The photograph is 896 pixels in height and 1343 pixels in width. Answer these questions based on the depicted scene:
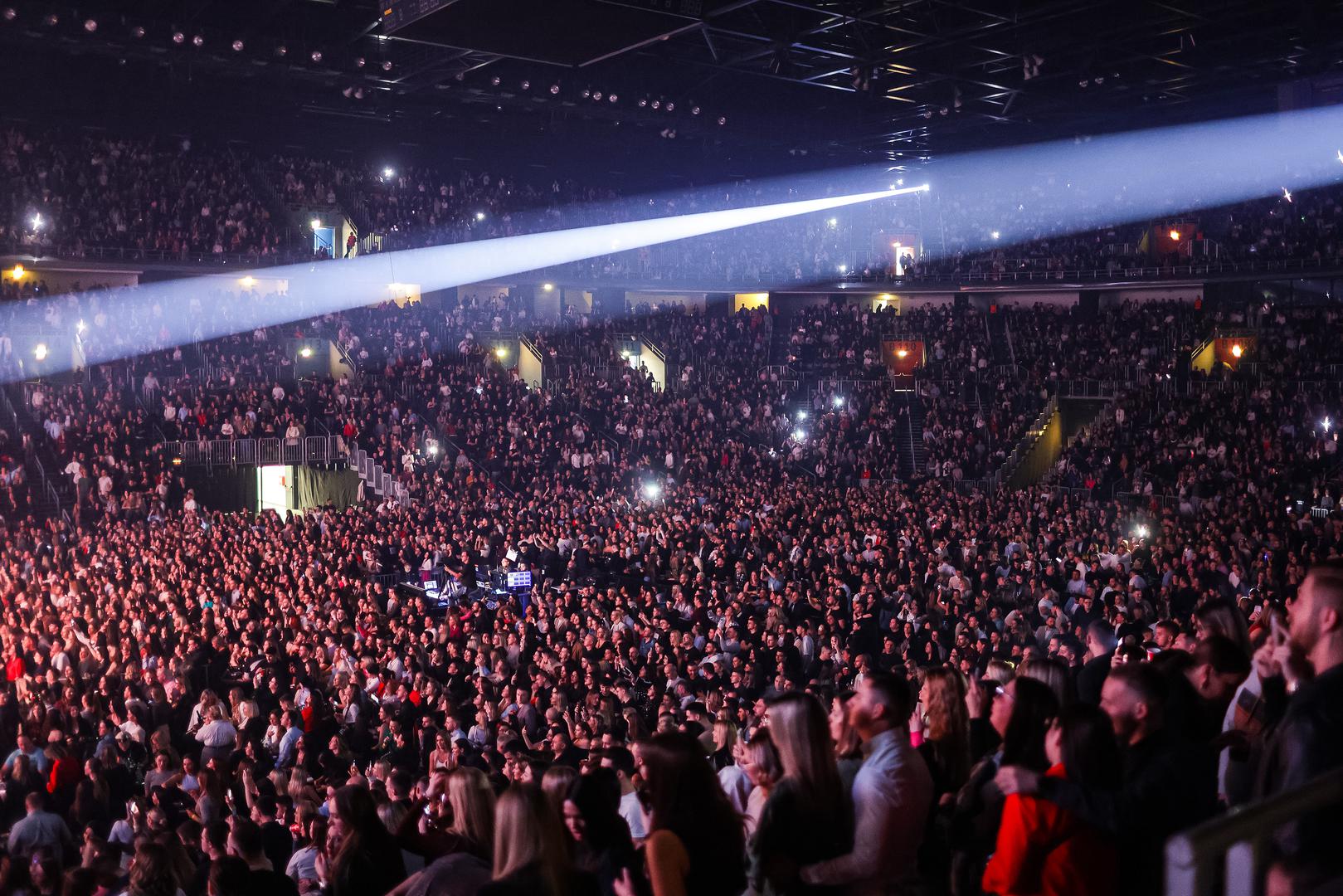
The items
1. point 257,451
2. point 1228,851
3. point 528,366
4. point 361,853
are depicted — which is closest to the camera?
point 1228,851

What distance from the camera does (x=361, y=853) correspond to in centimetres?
380

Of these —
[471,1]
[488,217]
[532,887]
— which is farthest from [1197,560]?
[488,217]

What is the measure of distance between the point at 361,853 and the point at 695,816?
1.38 meters

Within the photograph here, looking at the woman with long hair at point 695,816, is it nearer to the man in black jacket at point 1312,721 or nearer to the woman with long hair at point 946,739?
the woman with long hair at point 946,739

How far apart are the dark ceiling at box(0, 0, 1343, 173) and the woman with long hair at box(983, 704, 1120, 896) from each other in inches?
494

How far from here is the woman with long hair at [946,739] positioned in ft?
12.3

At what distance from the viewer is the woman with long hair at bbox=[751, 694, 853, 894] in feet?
9.78

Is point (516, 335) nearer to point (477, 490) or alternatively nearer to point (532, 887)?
point (477, 490)

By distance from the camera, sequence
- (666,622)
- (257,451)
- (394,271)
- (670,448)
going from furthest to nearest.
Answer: (394,271) < (670,448) < (257,451) < (666,622)

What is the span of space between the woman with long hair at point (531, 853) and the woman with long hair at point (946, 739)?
4.45 feet

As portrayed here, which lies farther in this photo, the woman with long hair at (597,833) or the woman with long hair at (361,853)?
the woman with long hair at (361,853)

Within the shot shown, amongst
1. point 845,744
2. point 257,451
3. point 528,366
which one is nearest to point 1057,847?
point 845,744

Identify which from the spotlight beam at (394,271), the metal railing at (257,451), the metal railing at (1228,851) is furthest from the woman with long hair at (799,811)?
the spotlight beam at (394,271)

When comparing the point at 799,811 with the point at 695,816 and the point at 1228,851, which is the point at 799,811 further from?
the point at 1228,851
